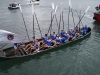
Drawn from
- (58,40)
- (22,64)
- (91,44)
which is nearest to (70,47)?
(58,40)

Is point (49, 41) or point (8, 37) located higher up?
point (8, 37)

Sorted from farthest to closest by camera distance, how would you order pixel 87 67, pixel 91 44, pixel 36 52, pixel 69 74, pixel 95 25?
1. pixel 95 25
2. pixel 91 44
3. pixel 36 52
4. pixel 87 67
5. pixel 69 74

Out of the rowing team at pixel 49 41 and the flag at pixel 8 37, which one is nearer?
the flag at pixel 8 37

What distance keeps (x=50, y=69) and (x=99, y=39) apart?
13888 millimetres

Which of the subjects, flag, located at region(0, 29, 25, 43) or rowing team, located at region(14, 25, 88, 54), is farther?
rowing team, located at region(14, 25, 88, 54)

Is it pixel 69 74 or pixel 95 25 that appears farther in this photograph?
pixel 95 25

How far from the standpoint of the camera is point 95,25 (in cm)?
→ 3744

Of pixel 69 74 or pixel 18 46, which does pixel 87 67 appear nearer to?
pixel 69 74

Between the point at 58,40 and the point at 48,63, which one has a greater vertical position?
the point at 58,40

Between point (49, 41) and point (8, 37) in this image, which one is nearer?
point (8, 37)

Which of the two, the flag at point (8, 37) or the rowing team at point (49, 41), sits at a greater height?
the flag at point (8, 37)

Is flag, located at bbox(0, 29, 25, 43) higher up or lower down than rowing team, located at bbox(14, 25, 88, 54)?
higher up

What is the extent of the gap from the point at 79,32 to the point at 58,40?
6512mm

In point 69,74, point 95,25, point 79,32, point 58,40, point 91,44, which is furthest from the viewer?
point 95,25
